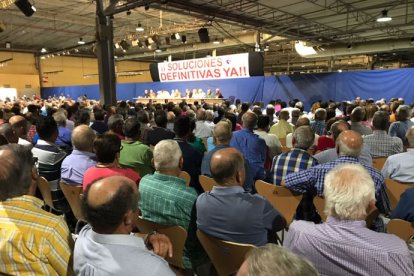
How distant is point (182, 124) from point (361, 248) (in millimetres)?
2713

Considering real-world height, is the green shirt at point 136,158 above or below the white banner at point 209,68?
below

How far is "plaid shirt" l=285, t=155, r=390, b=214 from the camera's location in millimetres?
2453

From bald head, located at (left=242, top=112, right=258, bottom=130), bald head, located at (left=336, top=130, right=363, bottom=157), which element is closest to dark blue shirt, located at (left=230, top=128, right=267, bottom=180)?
bald head, located at (left=242, top=112, right=258, bottom=130)

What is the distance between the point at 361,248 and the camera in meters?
1.36

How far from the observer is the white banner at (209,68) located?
9758mm

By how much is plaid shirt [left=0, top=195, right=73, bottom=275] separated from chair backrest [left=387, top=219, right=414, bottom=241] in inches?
73.2

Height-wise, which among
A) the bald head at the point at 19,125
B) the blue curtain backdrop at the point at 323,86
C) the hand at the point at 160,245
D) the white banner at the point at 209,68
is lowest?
the hand at the point at 160,245

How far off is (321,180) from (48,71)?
24.7m

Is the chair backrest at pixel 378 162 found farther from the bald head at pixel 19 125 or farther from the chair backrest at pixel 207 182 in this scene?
the bald head at pixel 19 125

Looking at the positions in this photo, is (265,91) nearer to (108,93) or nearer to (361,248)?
(108,93)

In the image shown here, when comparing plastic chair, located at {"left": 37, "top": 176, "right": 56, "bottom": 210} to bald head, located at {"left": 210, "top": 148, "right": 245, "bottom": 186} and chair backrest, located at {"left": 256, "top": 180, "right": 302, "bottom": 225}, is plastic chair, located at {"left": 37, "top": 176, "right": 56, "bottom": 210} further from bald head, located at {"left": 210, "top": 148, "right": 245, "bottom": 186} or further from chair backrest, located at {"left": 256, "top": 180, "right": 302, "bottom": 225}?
chair backrest, located at {"left": 256, "top": 180, "right": 302, "bottom": 225}

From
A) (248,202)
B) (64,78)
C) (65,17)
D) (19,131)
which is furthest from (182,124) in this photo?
(64,78)

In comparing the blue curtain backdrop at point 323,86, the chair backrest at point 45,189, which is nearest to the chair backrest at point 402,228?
the chair backrest at point 45,189

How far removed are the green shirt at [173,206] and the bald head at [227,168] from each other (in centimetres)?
25
